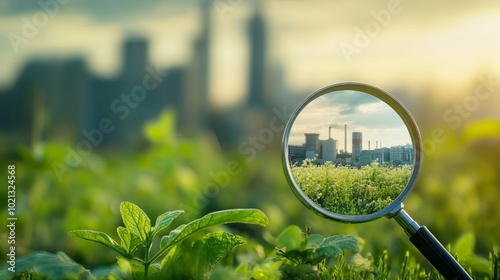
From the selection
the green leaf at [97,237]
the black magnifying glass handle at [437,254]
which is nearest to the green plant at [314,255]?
the black magnifying glass handle at [437,254]

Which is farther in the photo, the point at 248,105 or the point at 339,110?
the point at 248,105

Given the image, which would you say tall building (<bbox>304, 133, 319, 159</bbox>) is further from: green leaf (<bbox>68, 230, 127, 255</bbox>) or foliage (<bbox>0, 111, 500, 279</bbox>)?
foliage (<bbox>0, 111, 500, 279</bbox>)

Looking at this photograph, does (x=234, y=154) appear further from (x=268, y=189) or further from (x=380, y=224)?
(x=380, y=224)

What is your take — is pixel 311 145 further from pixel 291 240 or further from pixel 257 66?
pixel 257 66

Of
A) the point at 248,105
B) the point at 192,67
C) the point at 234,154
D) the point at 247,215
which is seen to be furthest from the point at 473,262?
the point at 192,67

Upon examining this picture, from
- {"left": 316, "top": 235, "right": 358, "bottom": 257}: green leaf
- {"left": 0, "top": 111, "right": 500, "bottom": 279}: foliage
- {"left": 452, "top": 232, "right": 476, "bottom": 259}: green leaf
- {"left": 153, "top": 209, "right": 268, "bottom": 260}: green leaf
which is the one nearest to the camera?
{"left": 153, "top": 209, "right": 268, "bottom": 260}: green leaf

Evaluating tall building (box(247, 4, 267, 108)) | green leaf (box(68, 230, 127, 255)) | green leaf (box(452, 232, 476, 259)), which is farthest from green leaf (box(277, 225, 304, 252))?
tall building (box(247, 4, 267, 108))

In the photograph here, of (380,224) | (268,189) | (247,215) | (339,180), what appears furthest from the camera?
(268,189)
